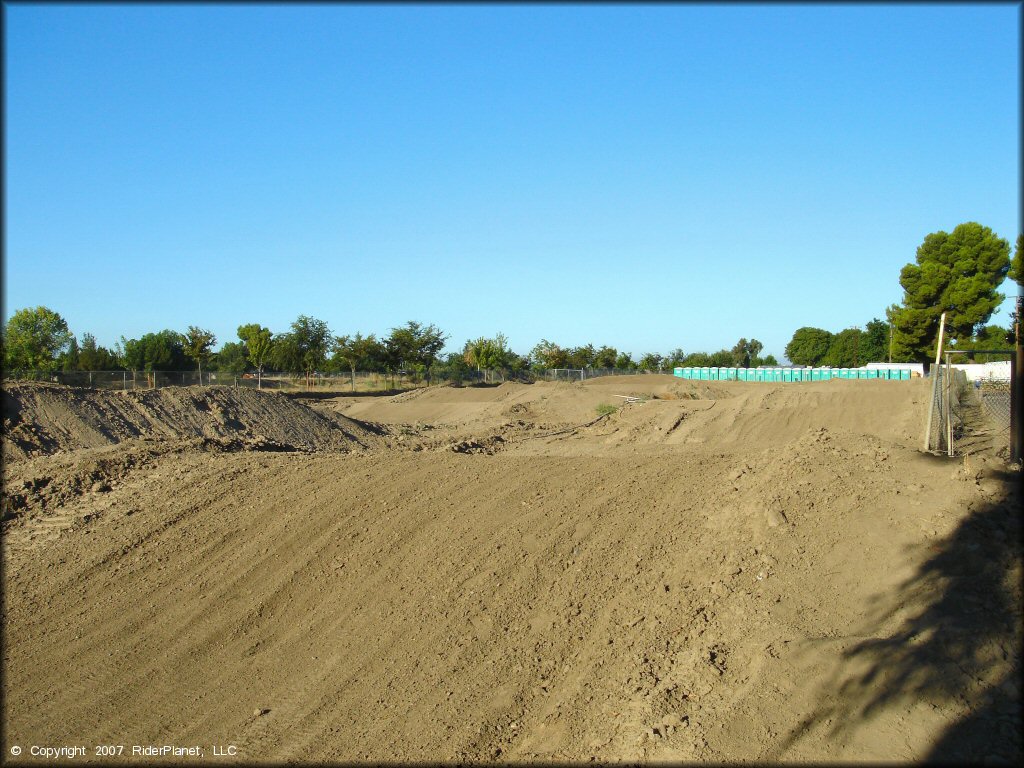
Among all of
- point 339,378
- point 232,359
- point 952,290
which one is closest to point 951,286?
point 952,290

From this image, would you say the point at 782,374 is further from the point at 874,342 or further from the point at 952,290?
the point at 874,342

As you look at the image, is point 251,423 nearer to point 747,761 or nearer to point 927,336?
point 747,761

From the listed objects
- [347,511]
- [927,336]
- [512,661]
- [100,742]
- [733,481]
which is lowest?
[100,742]

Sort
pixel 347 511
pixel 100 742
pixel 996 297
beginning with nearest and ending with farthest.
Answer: pixel 100 742 → pixel 347 511 → pixel 996 297

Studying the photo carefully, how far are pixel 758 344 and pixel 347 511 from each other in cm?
9758

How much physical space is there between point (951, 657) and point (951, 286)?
41.9 metres

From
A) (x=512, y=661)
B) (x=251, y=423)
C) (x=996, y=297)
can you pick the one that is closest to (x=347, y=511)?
(x=512, y=661)

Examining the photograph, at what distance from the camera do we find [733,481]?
8.21 metres

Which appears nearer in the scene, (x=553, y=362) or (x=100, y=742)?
(x=100, y=742)

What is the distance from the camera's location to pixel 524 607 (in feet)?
22.4

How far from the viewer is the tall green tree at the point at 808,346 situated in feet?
277

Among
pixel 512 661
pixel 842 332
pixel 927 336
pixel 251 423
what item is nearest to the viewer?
pixel 512 661

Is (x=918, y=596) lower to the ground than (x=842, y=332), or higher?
lower

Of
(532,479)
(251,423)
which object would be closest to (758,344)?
(251,423)
